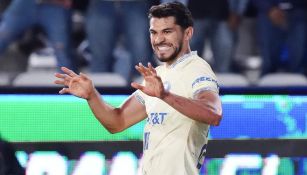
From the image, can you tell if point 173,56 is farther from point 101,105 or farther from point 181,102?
point 101,105

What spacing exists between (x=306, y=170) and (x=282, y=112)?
386mm

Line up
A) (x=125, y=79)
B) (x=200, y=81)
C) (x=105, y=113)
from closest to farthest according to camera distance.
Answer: (x=200, y=81), (x=105, y=113), (x=125, y=79)

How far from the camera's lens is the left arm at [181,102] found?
368 cm

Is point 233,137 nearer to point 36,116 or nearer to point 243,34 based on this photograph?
point 36,116

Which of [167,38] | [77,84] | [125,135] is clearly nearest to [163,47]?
[167,38]

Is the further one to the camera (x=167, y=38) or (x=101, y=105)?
(x=101, y=105)

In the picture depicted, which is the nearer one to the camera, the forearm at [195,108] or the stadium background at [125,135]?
the forearm at [195,108]

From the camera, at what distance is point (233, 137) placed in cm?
545

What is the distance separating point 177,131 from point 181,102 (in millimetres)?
317

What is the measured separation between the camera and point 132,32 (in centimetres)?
630

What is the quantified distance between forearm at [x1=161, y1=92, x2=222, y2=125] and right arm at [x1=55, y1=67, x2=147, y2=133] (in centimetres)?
56

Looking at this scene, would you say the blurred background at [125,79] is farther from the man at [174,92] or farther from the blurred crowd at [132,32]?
the man at [174,92]

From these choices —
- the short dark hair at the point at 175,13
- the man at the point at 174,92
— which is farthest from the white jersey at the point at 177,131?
the short dark hair at the point at 175,13

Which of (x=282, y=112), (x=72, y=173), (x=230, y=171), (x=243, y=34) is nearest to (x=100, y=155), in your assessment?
(x=72, y=173)
